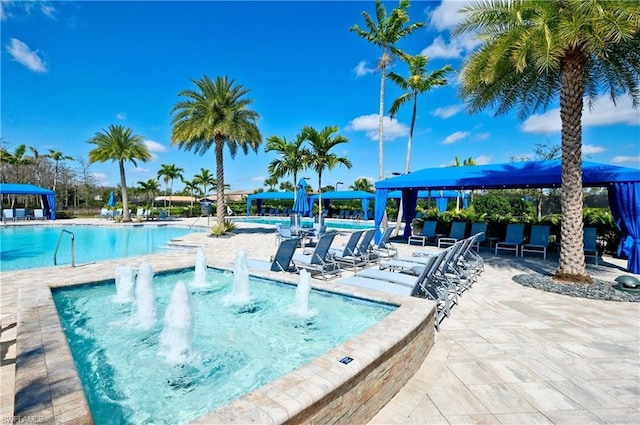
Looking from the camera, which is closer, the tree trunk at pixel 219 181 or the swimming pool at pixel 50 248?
the swimming pool at pixel 50 248

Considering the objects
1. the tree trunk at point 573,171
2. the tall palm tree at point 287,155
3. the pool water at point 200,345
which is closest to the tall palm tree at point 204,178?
the tall palm tree at point 287,155

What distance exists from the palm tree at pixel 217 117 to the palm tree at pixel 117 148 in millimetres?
9241

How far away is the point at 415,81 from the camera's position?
16.9 meters

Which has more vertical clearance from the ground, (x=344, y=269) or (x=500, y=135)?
(x=500, y=135)

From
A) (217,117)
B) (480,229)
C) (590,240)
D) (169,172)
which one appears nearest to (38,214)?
(217,117)

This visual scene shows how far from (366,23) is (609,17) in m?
12.1

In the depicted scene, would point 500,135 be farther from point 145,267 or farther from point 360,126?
point 145,267

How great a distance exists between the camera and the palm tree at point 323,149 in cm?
1673

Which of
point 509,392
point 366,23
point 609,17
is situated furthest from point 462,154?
point 509,392

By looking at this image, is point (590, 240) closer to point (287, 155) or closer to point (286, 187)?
point (287, 155)

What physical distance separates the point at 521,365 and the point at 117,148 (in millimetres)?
26729

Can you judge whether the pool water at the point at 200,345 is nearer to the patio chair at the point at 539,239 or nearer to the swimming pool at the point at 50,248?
the swimming pool at the point at 50,248

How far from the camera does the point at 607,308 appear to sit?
205 inches

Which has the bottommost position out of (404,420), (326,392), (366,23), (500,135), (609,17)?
(404,420)
